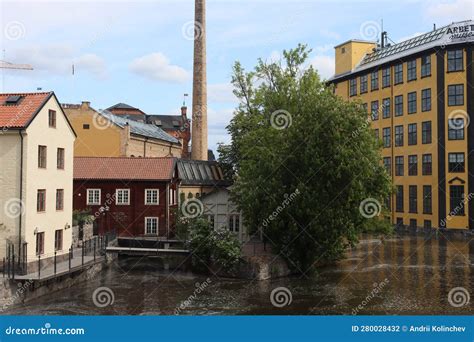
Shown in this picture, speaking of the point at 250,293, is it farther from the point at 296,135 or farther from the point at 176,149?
the point at 176,149

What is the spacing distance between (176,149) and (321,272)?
41352 millimetres

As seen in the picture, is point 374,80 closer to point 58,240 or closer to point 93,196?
point 93,196


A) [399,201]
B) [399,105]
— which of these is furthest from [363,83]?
[399,201]

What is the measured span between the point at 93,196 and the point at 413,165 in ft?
114

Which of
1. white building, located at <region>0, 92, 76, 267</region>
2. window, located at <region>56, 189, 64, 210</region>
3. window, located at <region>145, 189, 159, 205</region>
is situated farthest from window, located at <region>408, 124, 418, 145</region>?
window, located at <region>56, 189, 64, 210</region>

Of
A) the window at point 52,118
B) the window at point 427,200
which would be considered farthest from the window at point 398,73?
the window at point 52,118

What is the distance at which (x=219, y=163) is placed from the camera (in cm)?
5334

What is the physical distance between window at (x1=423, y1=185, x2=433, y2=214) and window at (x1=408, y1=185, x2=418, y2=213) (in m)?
1.43

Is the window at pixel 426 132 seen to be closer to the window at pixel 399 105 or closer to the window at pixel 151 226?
the window at pixel 399 105

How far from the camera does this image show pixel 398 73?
61156mm

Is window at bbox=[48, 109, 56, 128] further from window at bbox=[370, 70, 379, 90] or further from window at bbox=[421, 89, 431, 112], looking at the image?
window at bbox=[370, 70, 379, 90]

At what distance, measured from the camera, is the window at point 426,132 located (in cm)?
5628

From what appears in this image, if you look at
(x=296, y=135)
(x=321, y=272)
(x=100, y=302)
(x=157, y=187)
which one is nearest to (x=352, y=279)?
(x=321, y=272)

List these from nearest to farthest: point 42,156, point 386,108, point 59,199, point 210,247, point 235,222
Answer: point 42,156
point 59,199
point 210,247
point 235,222
point 386,108
